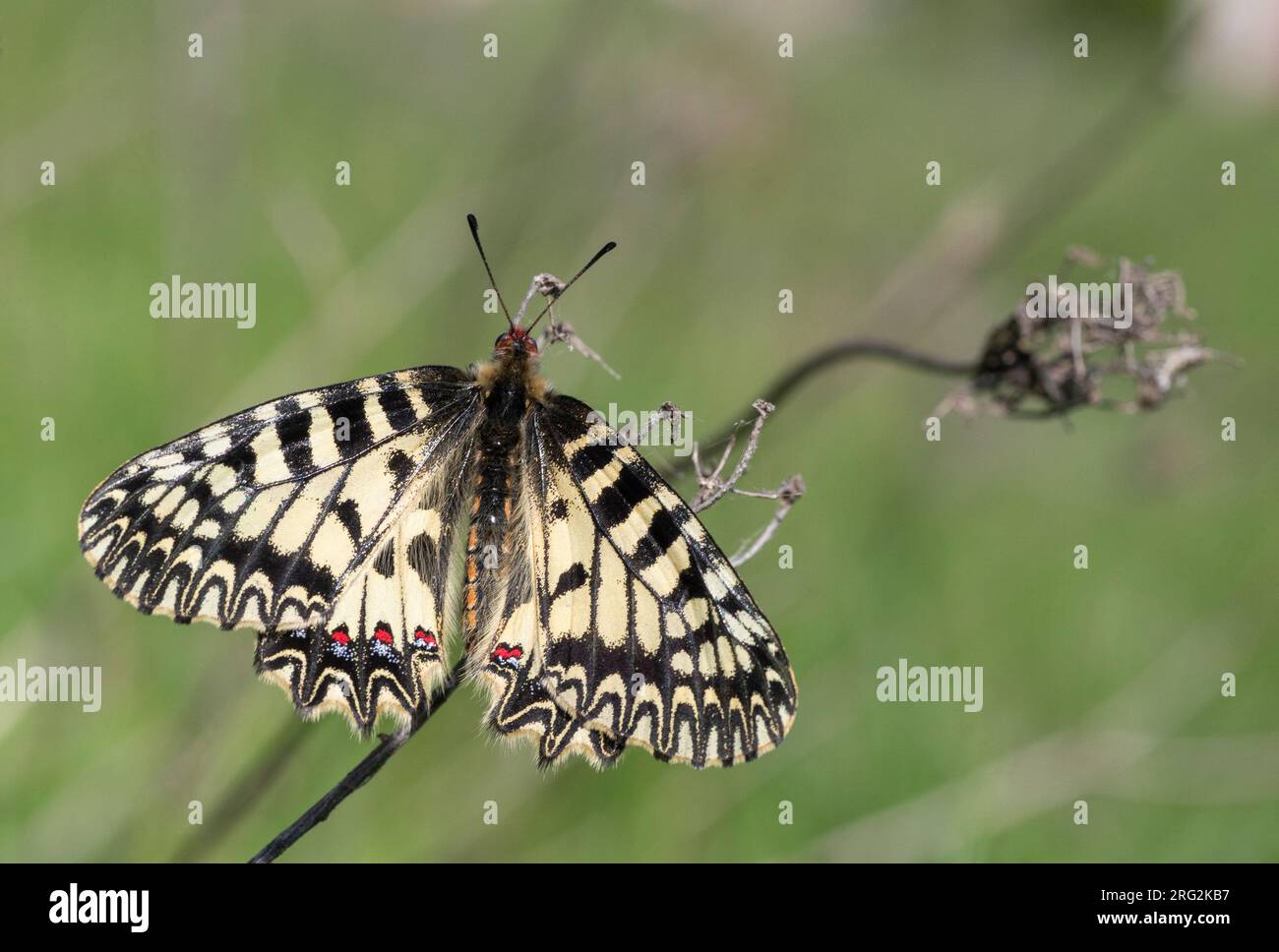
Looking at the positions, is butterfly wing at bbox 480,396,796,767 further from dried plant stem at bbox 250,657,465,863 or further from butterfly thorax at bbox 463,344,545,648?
dried plant stem at bbox 250,657,465,863

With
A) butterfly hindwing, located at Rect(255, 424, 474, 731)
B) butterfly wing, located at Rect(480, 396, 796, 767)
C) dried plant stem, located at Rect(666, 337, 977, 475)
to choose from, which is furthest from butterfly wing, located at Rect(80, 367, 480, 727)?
dried plant stem, located at Rect(666, 337, 977, 475)

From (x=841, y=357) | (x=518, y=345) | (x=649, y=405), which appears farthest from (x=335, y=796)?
(x=649, y=405)

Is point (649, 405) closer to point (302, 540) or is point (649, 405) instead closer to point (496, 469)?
point (496, 469)

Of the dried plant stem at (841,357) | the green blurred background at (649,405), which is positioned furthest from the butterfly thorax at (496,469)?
the green blurred background at (649,405)

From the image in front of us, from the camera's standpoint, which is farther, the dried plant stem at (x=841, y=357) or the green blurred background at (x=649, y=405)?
the green blurred background at (x=649, y=405)

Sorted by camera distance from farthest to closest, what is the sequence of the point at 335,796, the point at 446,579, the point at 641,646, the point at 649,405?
the point at 649,405 < the point at 446,579 < the point at 641,646 < the point at 335,796

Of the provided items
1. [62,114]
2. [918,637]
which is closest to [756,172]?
[918,637]

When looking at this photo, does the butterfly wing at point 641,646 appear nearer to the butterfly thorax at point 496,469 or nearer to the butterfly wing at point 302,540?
the butterfly thorax at point 496,469

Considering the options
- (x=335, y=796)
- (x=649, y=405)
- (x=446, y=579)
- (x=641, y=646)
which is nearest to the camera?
(x=335, y=796)
